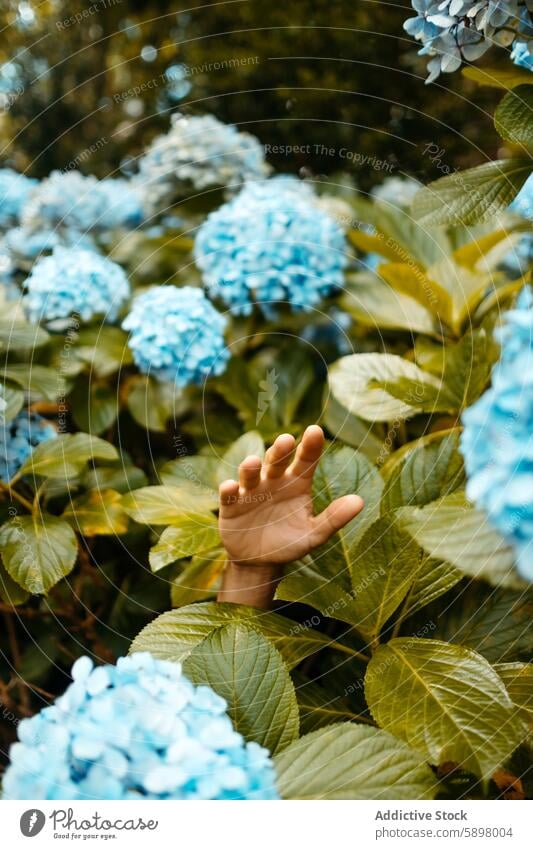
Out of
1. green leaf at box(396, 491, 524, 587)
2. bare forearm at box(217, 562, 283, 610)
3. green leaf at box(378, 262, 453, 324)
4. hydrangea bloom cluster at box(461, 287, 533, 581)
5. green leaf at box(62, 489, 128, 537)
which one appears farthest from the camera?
green leaf at box(378, 262, 453, 324)

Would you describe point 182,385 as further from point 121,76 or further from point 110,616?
point 121,76

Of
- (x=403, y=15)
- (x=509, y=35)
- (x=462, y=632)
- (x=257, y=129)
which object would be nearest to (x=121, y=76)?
(x=257, y=129)

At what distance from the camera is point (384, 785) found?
1.85ft

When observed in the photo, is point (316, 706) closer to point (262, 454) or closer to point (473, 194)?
point (262, 454)

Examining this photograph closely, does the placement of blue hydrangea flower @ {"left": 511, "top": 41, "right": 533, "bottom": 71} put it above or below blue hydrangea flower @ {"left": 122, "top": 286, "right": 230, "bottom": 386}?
above

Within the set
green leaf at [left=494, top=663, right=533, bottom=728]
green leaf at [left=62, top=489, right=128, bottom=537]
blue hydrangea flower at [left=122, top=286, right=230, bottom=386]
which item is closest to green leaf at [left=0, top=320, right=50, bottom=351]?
blue hydrangea flower at [left=122, top=286, right=230, bottom=386]

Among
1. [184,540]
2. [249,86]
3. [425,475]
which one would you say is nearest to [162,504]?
[184,540]

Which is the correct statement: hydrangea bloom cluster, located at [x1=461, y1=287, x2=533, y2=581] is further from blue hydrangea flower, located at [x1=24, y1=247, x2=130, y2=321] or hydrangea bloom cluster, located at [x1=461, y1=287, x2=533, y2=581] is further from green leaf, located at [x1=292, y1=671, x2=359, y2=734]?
blue hydrangea flower, located at [x1=24, y1=247, x2=130, y2=321]

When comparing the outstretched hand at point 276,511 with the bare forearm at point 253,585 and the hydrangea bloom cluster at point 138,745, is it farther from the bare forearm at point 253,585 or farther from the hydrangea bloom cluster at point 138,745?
the hydrangea bloom cluster at point 138,745

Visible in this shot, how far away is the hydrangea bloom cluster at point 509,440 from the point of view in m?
0.43

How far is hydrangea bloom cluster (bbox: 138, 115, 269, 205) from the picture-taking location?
1265 mm

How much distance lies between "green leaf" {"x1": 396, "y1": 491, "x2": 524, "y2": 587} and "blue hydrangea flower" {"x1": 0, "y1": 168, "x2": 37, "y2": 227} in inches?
40.2

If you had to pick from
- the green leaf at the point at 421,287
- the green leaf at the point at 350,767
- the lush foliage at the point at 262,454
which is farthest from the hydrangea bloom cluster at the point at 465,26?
the green leaf at the point at 350,767

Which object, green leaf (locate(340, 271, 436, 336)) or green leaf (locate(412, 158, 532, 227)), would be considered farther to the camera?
green leaf (locate(340, 271, 436, 336))
